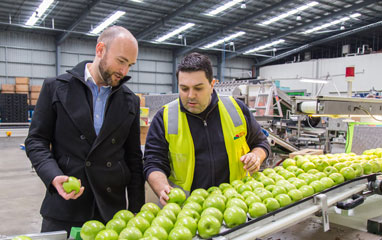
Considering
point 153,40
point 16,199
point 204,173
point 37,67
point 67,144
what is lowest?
point 16,199

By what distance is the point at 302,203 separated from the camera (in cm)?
161

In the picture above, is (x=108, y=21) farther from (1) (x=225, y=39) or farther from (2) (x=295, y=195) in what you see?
(2) (x=295, y=195)

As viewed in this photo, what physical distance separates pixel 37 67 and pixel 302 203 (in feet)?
57.4

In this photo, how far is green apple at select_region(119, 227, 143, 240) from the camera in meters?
1.18

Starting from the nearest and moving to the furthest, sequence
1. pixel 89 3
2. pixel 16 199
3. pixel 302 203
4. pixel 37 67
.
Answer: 1. pixel 302 203
2. pixel 16 199
3. pixel 89 3
4. pixel 37 67

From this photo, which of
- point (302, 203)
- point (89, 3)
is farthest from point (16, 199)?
point (89, 3)

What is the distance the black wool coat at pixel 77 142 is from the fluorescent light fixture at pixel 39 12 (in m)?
12.1

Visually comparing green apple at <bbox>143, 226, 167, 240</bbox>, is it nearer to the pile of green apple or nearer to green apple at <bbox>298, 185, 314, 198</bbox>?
the pile of green apple

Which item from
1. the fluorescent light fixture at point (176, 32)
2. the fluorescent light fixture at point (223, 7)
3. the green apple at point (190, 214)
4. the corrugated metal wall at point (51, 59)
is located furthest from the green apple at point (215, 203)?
the corrugated metal wall at point (51, 59)

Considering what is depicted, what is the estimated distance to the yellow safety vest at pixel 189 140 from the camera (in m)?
1.93

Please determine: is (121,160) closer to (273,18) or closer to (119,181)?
(119,181)

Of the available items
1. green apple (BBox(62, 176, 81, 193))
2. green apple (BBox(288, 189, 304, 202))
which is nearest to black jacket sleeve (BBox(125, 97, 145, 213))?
green apple (BBox(62, 176, 81, 193))

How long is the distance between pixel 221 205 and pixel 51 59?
57.9 ft

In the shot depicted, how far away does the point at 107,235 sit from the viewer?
1.19 m
